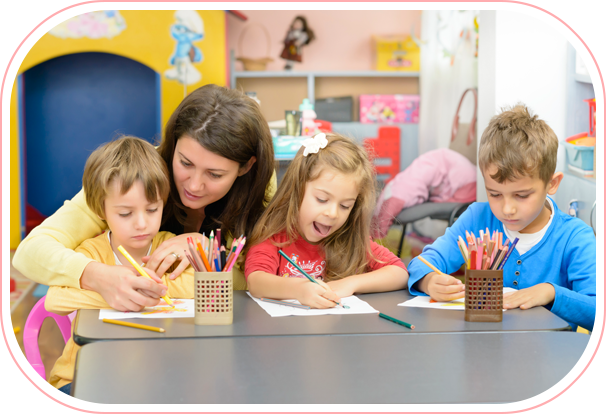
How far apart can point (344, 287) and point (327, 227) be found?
0.54 ft

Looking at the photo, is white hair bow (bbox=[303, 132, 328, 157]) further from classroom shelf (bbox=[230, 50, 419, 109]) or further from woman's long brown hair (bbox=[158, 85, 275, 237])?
classroom shelf (bbox=[230, 50, 419, 109])

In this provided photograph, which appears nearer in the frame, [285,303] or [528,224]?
[285,303]

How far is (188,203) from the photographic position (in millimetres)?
1436

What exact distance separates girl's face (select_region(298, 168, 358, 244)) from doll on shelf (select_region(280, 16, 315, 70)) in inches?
141

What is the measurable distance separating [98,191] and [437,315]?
726 mm

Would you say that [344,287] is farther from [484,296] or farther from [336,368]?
[336,368]

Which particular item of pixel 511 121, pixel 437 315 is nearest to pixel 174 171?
pixel 437 315

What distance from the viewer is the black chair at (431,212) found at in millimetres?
3061

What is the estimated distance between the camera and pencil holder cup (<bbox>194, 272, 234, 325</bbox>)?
1.03 meters

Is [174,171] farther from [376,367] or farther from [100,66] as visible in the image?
[100,66]

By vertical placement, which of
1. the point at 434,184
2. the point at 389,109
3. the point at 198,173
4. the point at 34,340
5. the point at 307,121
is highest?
the point at 389,109

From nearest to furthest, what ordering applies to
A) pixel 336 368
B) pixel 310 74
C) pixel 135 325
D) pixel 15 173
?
pixel 336 368 → pixel 135 325 → pixel 15 173 → pixel 310 74

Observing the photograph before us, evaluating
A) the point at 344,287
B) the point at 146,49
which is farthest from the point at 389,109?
the point at 344,287

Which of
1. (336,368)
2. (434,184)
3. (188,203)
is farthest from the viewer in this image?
(434,184)
